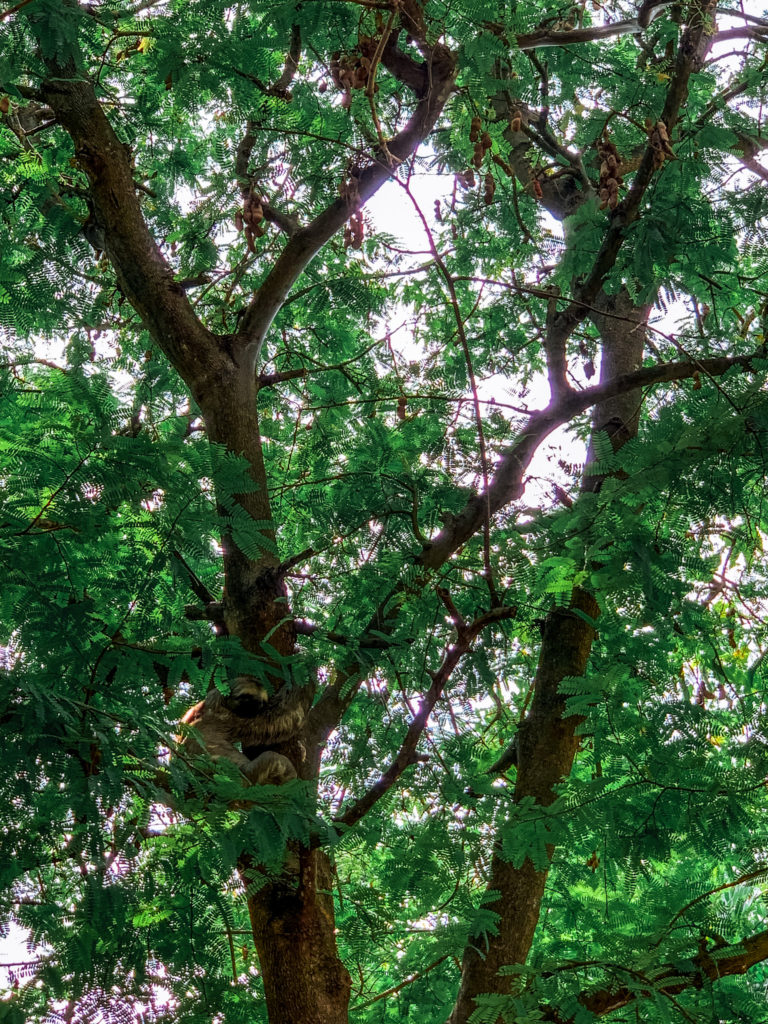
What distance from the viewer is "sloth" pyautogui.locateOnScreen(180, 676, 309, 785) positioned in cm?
392

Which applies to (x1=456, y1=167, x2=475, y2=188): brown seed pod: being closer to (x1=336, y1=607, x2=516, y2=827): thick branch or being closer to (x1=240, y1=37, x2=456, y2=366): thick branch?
(x1=240, y1=37, x2=456, y2=366): thick branch

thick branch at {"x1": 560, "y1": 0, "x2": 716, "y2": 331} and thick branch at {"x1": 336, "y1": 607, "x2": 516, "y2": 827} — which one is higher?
thick branch at {"x1": 560, "y1": 0, "x2": 716, "y2": 331}

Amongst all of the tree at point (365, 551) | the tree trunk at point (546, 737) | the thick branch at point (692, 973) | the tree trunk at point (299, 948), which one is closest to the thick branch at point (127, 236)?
the tree at point (365, 551)

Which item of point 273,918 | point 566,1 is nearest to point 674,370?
point 566,1

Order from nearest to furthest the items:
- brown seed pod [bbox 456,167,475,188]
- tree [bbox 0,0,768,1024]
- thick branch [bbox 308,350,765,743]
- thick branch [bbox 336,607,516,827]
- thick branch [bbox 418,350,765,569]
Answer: tree [bbox 0,0,768,1024] < thick branch [bbox 336,607,516,827] < thick branch [bbox 308,350,765,743] < thick branch [bbox 418,350,765,569] < brown seed pod [bbox 456,167,475,188]

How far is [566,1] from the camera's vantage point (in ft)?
21.5

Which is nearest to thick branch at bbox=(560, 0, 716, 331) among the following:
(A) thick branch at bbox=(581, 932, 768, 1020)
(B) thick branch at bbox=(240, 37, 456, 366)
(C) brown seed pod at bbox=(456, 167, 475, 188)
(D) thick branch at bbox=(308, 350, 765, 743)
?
(D) thick branch at bbox=(308, 350, 765, 743)

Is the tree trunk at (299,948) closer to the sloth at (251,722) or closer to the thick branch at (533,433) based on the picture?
the sloth at (251,722)

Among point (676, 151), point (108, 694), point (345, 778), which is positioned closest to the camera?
point (108, 694)

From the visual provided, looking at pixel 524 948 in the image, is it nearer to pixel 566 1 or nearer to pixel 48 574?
pixel 48 574

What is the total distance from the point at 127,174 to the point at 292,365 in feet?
7.11

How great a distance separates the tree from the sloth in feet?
0.08

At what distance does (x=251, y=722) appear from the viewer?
4070 mm

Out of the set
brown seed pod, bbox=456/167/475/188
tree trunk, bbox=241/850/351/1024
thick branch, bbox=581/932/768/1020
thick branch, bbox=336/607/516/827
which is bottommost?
thick branch, bbox=581/932/768/1020
